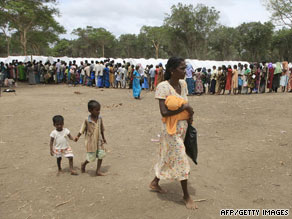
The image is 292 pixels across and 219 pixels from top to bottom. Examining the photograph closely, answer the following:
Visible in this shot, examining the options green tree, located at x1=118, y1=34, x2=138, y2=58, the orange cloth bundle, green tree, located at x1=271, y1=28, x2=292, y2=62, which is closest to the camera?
the orange cloth bundle

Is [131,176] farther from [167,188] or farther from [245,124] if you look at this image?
[245,124]

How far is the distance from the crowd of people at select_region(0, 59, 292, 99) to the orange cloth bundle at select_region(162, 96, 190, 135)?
8.39 meters

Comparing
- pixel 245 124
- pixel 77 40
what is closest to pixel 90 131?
pixel 245 124

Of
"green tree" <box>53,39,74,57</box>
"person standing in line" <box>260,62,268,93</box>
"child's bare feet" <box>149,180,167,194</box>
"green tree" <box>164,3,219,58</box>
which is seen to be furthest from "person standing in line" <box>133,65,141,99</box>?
"green tree" <box>53,39,74,57</box>

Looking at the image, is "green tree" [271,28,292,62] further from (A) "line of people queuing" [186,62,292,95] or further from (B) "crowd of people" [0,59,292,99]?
(A) "line of people queuing" [186,62,292,95]

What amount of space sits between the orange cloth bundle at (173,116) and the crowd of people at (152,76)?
330 inches

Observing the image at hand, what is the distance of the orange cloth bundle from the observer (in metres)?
2.64

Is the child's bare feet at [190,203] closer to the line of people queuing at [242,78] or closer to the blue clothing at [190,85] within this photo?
the line of people queuing at [242,78]

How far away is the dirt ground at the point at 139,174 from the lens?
9.34 feet

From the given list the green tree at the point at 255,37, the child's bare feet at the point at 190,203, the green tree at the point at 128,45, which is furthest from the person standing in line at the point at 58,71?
the green tree at the point at 128,45

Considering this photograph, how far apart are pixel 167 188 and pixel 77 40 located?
50617mm

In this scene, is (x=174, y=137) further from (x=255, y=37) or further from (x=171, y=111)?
(x=255, y=37)

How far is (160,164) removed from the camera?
115 inches

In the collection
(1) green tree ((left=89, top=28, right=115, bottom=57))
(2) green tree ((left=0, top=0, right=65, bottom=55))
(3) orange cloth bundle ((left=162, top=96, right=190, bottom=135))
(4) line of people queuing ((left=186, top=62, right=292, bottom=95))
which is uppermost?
(1) green tree ((left=89, top=28, right=115, bottom=57))
